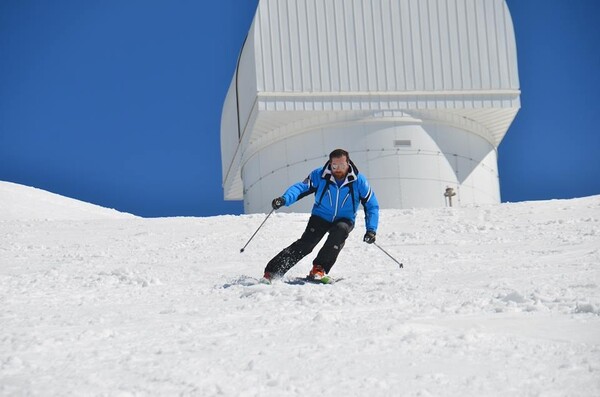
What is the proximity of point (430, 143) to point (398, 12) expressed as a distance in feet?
11.4

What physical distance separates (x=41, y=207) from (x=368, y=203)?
38.8ft

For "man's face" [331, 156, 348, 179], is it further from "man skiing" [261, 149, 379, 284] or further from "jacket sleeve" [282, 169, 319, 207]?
"jacket sleeve" [282, 169, 319, 207]

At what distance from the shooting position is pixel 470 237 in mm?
10984

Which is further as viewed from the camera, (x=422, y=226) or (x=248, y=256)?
(x=422, y=226)

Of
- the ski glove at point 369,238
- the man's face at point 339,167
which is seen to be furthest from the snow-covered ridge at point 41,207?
the ski glove at point 369,238

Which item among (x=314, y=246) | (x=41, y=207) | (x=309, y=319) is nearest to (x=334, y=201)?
(x=314, y=246)

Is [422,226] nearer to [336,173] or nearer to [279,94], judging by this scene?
[336,173]

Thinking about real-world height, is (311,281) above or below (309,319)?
above

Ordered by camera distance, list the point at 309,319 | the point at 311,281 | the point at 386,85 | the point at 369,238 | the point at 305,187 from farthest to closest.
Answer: the point at 386,85 → the point at 305,187 → the point at 369,238 → the point at 311,281 → the point at 309,319

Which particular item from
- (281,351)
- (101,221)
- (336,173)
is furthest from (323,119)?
(281,351)

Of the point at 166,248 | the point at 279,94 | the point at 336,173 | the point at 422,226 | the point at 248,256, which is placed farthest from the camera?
the point at 279,94

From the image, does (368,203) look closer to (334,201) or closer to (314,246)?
(334,201)

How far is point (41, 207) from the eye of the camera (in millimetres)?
18312

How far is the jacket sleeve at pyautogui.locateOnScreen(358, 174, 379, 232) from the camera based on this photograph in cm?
818
